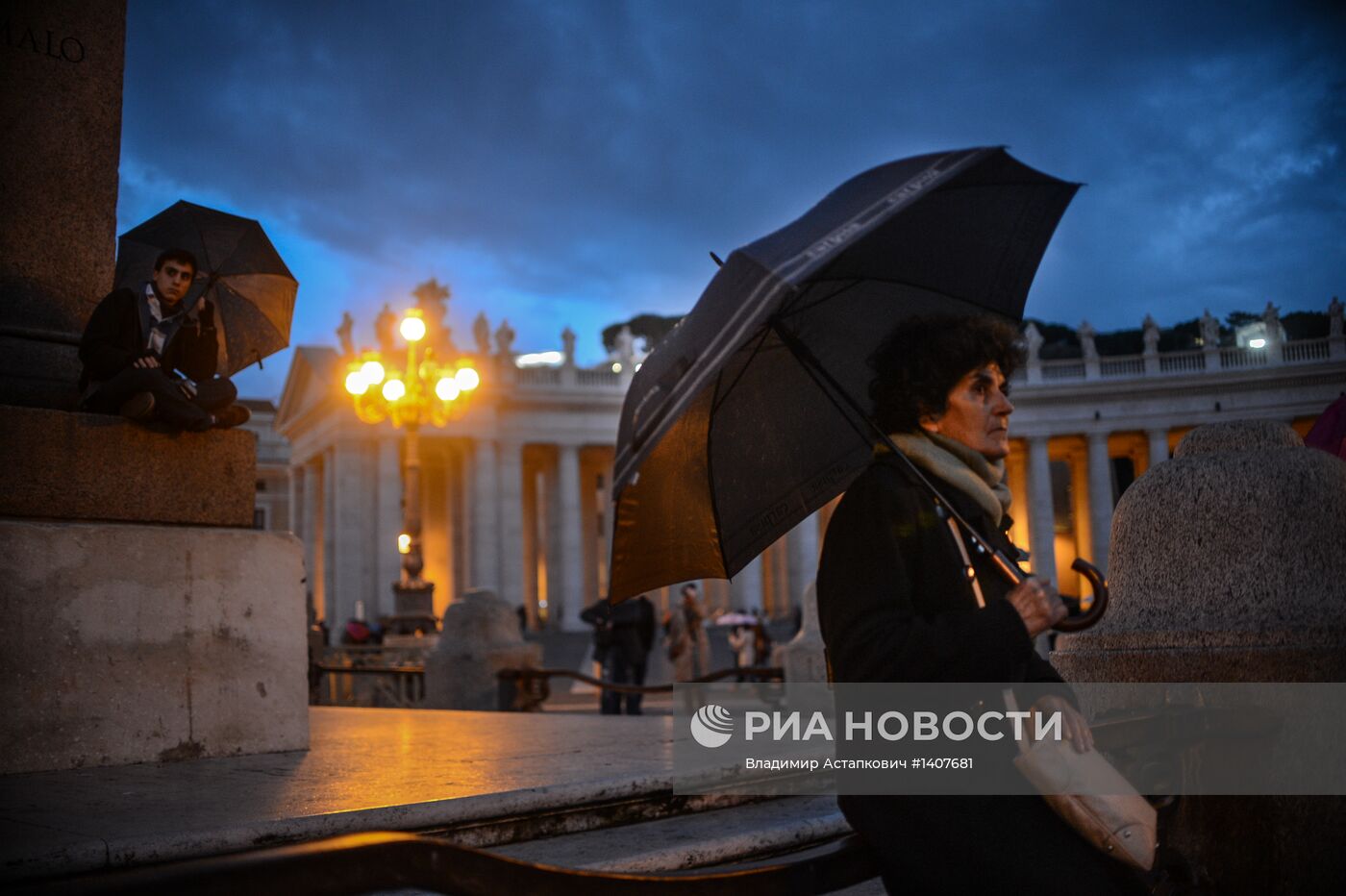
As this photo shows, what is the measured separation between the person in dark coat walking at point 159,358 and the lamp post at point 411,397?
46.3 feet

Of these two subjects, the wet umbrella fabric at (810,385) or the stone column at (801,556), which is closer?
the wet umbrella fabric at (810,385)

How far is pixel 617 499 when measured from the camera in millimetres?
2961

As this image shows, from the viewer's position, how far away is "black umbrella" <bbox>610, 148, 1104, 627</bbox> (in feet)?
10.4

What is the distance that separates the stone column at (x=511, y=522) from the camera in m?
45.8

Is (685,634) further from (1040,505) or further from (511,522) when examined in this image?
(1040,505)

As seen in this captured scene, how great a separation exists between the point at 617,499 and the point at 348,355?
37821 millimetres

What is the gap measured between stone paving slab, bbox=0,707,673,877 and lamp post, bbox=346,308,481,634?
14.6 metres

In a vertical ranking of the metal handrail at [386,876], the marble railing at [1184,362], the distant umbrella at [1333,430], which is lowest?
the metal handrail at [386,876]

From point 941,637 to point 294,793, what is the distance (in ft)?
9.41

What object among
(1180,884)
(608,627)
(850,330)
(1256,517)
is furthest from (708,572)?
(608,627)

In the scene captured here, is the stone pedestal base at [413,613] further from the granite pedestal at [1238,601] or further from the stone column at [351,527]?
the stone column at [351,527]

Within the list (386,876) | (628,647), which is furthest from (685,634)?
(386,876)

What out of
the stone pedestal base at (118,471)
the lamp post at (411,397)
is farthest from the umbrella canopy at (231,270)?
the lamp post at (411,397)

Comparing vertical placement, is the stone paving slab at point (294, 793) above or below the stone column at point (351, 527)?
A: below
